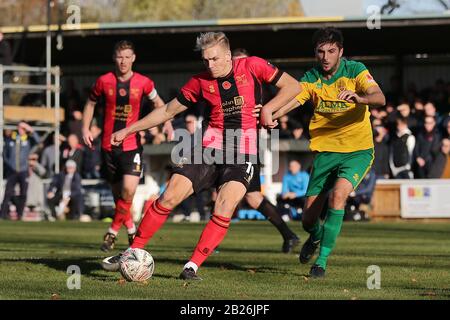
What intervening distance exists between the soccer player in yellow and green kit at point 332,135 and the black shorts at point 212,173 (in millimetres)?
628

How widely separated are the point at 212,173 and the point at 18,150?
58.2ft

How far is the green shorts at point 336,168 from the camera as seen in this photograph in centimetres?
1136

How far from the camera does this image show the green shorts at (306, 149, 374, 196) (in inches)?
447

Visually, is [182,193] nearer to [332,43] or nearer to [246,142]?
[246,142]

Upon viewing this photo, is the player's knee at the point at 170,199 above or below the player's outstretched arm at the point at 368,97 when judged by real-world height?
below

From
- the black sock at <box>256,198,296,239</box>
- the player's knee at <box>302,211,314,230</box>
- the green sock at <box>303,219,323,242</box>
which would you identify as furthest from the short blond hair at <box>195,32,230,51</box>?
the black sock at <box>256,198,296,239</box>

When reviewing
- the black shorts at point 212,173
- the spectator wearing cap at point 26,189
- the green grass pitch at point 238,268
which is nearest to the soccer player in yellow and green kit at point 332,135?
the green grass pitch at point 238,268

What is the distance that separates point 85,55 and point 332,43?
1000 inches

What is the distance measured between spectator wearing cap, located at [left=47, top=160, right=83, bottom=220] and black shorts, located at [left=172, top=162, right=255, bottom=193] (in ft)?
53.9

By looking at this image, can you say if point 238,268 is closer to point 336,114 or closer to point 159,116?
point 336,114

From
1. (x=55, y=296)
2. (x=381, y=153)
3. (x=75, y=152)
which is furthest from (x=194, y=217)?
(x=55, y=296)

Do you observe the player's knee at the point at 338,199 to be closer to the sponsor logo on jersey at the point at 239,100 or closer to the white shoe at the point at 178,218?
the sponsor logo on jersey at the point at 239,100

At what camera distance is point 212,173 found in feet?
35.2

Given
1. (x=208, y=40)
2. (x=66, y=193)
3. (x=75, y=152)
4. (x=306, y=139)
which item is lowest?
(x=66, y=193)
